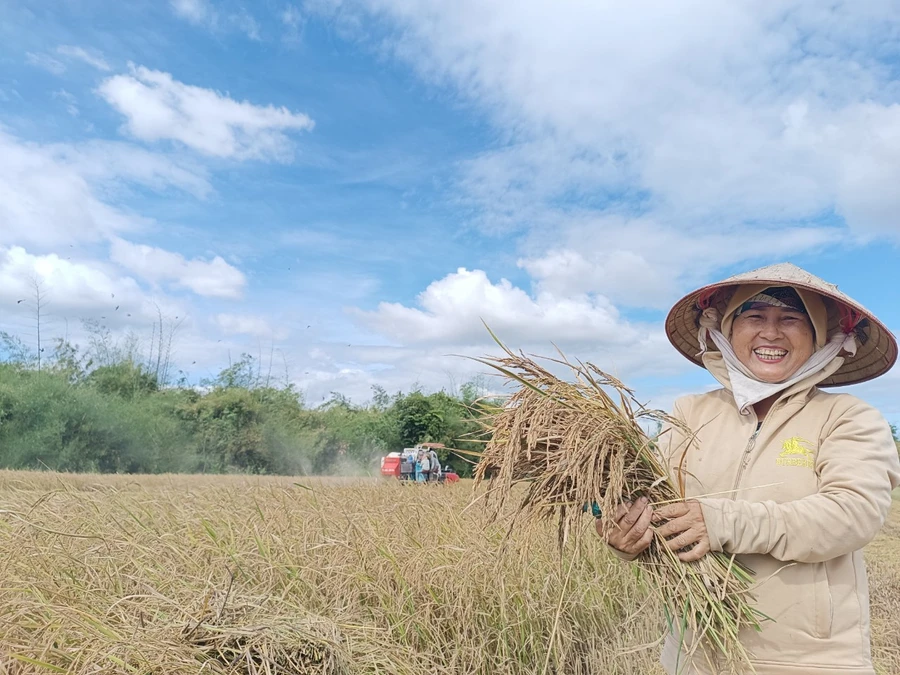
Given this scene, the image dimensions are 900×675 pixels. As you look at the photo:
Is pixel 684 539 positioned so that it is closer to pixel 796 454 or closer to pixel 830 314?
pixel 796 454

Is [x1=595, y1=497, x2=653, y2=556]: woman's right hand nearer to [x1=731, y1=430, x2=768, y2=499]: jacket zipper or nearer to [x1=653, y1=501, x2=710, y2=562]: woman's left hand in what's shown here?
[x1=653, y1=501, x2=710, y2=562]: woman's left hand

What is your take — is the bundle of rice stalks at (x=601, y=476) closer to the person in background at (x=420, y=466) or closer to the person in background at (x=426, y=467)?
the person in background at (x=420, y=466)

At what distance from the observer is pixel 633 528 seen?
5.86ft

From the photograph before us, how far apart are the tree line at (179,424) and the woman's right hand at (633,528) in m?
15.2

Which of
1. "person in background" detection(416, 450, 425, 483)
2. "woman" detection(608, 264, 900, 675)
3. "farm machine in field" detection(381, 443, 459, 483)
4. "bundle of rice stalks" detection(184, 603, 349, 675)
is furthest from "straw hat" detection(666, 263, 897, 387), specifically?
"farm machine in field" detection(381, 443, 459, 483)

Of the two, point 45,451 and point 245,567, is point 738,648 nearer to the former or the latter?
point 245,567

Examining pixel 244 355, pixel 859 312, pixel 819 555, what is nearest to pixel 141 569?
pixel 819 555

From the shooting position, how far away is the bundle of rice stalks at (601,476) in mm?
1752

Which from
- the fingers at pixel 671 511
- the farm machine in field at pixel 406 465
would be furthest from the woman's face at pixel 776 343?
the farm machine in field at pixel 406 465

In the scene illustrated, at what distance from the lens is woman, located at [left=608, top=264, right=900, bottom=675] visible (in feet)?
5.27

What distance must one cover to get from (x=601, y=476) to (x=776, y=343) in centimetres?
66

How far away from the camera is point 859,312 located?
1884mm

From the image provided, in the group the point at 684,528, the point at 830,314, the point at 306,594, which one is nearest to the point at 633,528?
the point at 684,528

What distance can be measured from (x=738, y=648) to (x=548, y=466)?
27.3 inches
